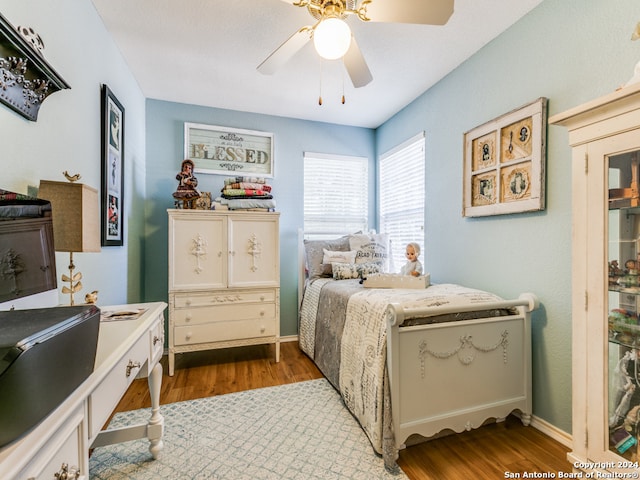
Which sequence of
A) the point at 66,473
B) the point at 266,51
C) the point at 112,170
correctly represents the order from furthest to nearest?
the point at 266,51 → the point at 112,170 → the point at 66,473

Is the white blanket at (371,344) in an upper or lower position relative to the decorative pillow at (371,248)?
lower

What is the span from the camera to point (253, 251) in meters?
2.73

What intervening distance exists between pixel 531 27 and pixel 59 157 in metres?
2.73

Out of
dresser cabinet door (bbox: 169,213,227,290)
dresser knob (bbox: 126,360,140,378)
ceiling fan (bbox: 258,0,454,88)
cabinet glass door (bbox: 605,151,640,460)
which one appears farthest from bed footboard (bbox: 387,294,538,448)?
dresser cabinet door (bbox: 169,213,227,290)

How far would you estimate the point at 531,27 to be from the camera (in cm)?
180

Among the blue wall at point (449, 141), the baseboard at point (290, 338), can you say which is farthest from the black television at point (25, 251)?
the baseboard at point (290, 338)

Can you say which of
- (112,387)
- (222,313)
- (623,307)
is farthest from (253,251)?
(623,307)

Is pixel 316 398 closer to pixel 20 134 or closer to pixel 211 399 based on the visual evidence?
pixel 211 399

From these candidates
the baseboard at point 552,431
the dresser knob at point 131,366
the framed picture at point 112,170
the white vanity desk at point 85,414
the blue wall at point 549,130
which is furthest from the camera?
the framed picture at point 112,170

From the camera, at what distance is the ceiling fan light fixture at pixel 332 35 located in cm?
124

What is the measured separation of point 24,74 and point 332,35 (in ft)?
3.88

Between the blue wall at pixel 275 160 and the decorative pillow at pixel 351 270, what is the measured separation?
2.41 feet

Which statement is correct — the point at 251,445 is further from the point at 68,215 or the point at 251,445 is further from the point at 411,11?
the point at 411,11

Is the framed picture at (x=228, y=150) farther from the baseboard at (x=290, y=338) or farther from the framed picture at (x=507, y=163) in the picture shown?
the framed picture at (x=507, y=163)
